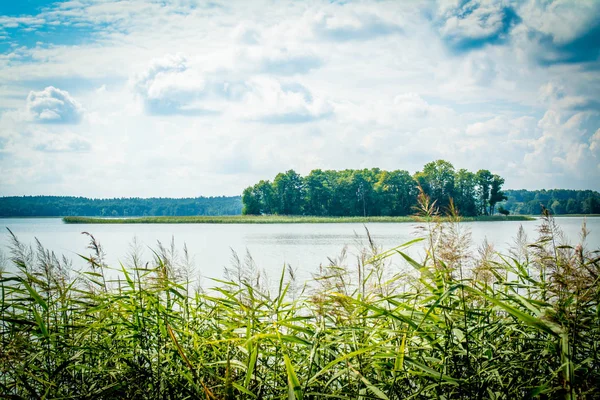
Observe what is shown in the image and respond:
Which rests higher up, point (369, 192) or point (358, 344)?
point (369, 192)

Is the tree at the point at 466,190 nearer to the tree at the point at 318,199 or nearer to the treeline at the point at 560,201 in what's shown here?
the treeline at the point at 560,201

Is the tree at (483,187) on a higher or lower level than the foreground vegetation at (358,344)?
higher

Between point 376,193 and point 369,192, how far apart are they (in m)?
1.67

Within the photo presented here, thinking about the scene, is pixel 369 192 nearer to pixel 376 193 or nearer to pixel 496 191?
pixel 376 193

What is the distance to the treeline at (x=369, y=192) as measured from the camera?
75250 mm

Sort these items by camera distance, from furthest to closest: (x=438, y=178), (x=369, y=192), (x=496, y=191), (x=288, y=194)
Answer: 1. (x=288, y=194)
2. (x=369, y=192)
3. (x=496, y=191)
4. (x=438, y=178)

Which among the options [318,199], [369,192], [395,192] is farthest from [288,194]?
[395,192]

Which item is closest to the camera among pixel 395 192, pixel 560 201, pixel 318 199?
pixel 560 201

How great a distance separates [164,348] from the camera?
10.7 feet

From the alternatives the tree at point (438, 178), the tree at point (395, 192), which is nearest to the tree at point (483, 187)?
the tree at point (438, 178)

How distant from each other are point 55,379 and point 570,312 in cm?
314

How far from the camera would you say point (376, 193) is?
8900 cm

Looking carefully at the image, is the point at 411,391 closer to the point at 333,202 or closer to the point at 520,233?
the point at 520,233

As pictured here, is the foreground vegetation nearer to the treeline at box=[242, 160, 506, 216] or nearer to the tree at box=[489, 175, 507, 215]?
the treeline at box=[242, 160, 506, 216]
